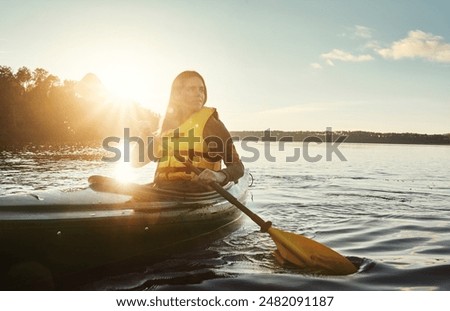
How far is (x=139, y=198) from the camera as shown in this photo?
426cm

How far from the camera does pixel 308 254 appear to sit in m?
4.28

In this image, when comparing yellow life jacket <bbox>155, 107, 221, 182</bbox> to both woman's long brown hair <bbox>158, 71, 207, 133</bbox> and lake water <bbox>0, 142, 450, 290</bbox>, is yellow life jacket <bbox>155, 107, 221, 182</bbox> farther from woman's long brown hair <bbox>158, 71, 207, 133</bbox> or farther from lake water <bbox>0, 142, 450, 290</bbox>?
lake water <bbox>0, 142, 450, 290</bbox>

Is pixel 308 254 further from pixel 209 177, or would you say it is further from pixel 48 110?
pixel 48 110

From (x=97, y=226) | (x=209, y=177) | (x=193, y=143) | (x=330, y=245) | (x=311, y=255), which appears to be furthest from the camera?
(x=330, y=245)

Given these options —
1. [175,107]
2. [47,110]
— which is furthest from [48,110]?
[175,107]

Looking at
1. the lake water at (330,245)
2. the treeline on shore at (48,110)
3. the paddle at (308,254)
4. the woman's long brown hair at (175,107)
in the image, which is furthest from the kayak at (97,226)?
the treeline on shore at (48,110)

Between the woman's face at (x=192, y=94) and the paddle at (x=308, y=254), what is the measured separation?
80 centimetres

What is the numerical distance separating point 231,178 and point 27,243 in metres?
2.26

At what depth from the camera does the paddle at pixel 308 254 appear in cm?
414

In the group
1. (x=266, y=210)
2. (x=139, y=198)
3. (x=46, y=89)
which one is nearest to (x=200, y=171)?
(x=139, y=198)

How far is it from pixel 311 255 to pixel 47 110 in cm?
4659
